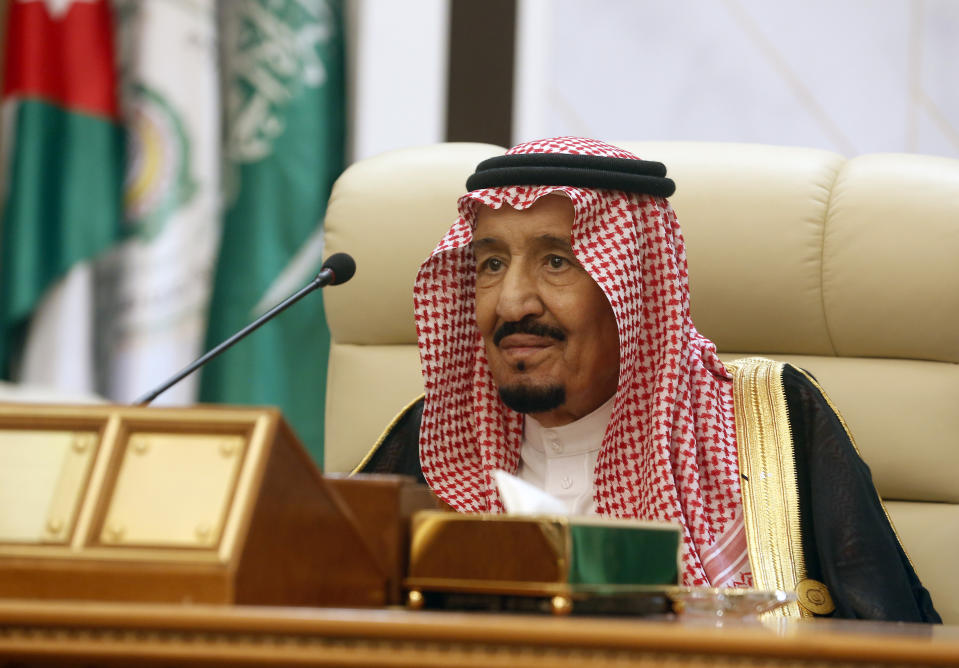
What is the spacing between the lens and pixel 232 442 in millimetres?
846

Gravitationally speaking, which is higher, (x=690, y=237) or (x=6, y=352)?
(x=690, y=237)

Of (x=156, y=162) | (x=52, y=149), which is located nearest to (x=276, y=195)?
(x=156, y=162)

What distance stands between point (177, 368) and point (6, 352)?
19.4 inches

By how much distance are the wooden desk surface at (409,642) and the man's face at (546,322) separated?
1346 millimetres

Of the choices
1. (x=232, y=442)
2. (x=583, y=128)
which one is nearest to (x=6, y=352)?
(x=583, y=128)

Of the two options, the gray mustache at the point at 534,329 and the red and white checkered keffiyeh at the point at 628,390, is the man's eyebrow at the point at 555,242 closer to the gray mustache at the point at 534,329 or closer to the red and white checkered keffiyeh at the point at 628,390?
the red and white checkered keffiyeh at the point at 628,390

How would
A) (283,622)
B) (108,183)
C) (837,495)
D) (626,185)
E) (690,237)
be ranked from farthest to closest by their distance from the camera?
(108,183) < (690,237) < (626,185) < (837,495) < (283,622)

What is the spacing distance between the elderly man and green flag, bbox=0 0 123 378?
4.79ft

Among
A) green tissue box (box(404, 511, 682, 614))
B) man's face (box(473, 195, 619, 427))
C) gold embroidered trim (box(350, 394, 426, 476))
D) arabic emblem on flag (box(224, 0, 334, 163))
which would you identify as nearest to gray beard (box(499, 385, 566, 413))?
man's face (box(473, 195, 619, 427))

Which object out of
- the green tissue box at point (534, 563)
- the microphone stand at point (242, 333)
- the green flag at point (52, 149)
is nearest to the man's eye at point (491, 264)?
the microphone stand at point (242, 333)

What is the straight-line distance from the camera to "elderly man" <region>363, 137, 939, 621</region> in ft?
6.22

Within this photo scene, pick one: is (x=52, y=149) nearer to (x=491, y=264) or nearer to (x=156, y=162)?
(x=156, y=162)

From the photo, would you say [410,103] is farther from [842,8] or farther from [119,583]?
[119,583]

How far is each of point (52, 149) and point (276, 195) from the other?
2.16ft
